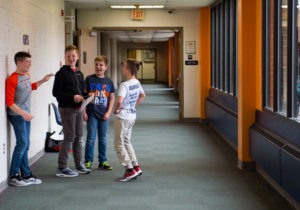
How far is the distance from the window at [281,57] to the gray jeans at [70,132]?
88.6 inches

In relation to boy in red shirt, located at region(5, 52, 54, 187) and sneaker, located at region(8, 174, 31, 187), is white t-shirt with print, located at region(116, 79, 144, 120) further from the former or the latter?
sneaker, located at region(8, 174, 31, 187)

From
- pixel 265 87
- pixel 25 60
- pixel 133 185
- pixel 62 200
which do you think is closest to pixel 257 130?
pixel 265 87

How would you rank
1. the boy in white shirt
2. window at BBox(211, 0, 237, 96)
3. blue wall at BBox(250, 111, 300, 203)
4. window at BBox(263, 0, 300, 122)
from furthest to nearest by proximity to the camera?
1. window at BBox(211, 0, 237, 96)
2. the boy in white shirt
3. window at BBox(263, 0, 300, 122)
4. blue wall at BBox(250, 111, 300, 203)

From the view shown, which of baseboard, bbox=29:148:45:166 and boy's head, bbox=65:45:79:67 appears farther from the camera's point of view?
baseboard, bbox=29:148:45:166

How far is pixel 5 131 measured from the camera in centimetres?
490

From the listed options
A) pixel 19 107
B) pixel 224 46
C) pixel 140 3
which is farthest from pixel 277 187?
pixel 140 3

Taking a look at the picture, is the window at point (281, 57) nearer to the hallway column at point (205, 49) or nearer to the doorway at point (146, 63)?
the hallway column at point (205, 49)

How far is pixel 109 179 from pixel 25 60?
165 centimetres

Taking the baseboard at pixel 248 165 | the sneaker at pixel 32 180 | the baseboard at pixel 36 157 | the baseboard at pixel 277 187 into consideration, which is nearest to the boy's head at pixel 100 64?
the sneaker at pixel 32 180

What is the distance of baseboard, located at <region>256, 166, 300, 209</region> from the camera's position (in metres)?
4.25

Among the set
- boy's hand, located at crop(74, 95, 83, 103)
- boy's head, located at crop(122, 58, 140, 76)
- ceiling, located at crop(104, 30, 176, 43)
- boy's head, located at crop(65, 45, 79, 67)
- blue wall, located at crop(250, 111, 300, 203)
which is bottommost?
blue wall, located at crop(250, 111, 300, 203)

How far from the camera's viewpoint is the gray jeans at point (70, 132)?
17.3 ft

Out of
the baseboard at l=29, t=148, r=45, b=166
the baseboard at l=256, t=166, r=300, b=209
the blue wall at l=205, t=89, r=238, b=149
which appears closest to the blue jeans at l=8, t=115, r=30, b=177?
the baseboard at l=29, t=148, r=45, b=166

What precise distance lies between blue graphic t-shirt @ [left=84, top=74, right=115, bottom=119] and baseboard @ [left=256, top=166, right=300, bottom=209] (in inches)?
80.1
